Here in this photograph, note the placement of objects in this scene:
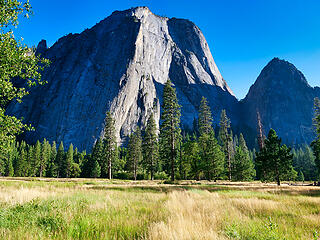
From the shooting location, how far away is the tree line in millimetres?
29562

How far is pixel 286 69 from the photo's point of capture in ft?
614

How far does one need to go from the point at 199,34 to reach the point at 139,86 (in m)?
105

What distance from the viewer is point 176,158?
4788 cm

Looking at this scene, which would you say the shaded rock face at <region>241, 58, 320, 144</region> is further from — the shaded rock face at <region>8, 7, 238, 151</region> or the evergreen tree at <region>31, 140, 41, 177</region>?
the evergreen tree at <region>31, 140, 41, 177</region>

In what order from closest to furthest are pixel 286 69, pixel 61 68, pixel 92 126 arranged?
pixel 92 126 → pixel 61 68 → pixel 286 69

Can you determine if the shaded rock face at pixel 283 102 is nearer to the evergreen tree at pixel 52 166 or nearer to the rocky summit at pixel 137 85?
the rocky summit at pixel 137 85

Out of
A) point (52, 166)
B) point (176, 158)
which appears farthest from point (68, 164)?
point (176, 158)

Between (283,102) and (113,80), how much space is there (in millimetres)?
162591

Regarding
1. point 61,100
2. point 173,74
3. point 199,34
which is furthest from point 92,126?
point 199,34

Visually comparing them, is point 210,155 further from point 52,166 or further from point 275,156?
point 52,166

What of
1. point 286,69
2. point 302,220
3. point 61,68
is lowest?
point 302,220

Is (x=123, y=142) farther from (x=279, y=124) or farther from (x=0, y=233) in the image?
(x=279, y=124)

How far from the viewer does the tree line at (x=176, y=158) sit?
1164 inches

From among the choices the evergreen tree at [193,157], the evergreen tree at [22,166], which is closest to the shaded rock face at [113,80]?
the evergreen tree at [22,166]
